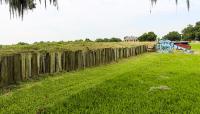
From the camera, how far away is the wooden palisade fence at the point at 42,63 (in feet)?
42.8

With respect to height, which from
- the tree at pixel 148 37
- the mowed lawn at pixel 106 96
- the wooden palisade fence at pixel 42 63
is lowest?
the mowed lawn at pixel 106 96

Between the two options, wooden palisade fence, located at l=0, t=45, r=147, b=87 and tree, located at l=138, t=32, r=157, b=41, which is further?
tree, located at l=138, t=32, r=157, b=41

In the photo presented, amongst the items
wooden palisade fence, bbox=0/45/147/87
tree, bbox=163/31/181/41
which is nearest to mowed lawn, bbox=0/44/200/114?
wooden palisade fence, bbox=0/45/147/87

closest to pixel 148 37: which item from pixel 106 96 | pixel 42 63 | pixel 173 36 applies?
pixel 173 36

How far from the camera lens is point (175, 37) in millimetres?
111312

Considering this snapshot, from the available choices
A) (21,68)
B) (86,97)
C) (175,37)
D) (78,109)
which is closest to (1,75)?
(21,68)

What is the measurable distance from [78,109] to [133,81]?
474 cm

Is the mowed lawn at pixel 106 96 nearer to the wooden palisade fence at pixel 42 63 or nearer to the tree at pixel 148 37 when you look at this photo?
the wooden palisade fence at pixel 42 63

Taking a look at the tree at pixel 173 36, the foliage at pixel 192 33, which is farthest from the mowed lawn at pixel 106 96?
the foliage at pixel 192 33

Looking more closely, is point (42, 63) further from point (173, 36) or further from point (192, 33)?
point (192, 33)

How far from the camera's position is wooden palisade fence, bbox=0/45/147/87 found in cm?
1304

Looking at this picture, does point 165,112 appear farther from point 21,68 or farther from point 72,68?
point 72,68

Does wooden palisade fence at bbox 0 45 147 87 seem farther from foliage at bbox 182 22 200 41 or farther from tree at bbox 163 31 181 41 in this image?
foliage at bbox 182 22 200 41

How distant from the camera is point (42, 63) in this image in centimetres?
1548
